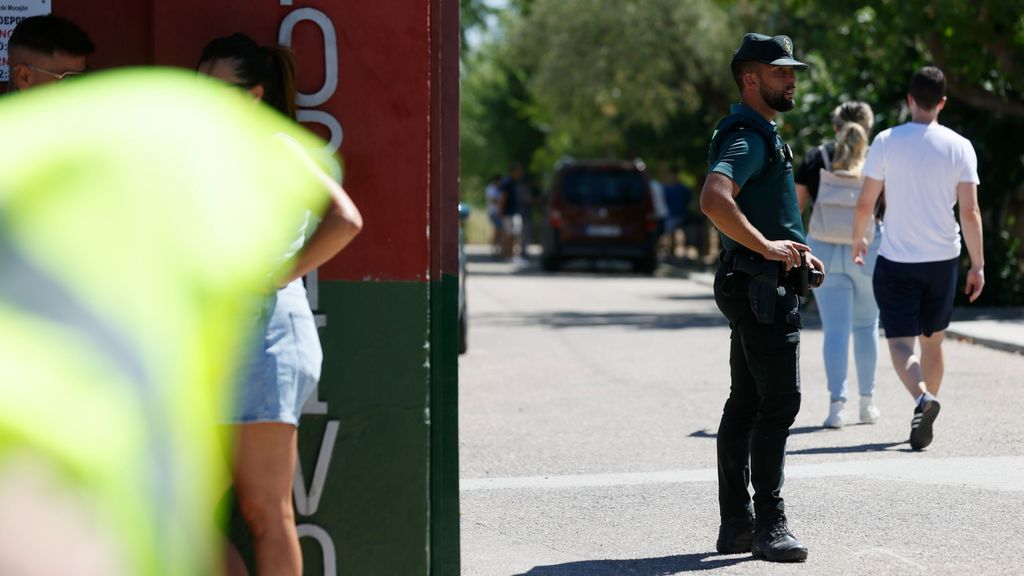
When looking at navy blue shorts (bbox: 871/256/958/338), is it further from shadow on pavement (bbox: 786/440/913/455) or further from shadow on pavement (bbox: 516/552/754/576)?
shadow on pavement (bbox: 516/552/754/576)

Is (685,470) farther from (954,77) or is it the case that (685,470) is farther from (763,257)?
(954,77)

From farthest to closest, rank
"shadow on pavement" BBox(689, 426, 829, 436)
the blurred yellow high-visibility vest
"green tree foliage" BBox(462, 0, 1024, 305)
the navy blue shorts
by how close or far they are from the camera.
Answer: "green tree foliage" BBox(462, 0, 1024, 305)
"shadow on pavement" BBox(689, 426, 829, 436)
the navy blue shorts
the blurred yellow high-visibility vest

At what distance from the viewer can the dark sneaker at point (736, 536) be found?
18.1ft

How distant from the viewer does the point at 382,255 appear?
4246 millimetres

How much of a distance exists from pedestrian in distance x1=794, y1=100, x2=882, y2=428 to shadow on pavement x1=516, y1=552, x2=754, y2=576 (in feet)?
11.0

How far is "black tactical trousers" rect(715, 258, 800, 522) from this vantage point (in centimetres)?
534

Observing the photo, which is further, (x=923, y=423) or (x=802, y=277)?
(x=923, y=423)

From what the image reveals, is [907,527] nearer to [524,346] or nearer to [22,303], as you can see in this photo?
[22,303]

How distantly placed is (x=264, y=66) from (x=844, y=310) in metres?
5.81

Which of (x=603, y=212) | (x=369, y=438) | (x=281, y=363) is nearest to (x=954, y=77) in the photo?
(x=603, y=212)

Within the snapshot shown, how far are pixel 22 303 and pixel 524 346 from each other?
12.1 m

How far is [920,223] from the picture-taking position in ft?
26.0

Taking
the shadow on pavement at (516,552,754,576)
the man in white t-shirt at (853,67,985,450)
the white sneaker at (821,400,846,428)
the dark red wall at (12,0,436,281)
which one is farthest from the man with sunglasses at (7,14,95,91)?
the white sneaker at (821,400,846,428)

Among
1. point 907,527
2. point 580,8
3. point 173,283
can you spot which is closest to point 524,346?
point 907,527
